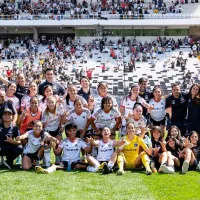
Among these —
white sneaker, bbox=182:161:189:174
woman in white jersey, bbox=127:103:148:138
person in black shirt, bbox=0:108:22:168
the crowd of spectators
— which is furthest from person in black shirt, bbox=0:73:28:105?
the crowd of spectators

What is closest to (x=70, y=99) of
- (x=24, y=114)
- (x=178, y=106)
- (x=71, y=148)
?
(x=24, y=114)

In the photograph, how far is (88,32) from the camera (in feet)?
141

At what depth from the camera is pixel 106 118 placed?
924cm

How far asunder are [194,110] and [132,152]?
65.7 inches

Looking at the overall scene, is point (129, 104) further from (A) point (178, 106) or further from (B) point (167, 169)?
(B) point (167, 169)

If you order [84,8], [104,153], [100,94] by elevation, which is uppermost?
[84,8]

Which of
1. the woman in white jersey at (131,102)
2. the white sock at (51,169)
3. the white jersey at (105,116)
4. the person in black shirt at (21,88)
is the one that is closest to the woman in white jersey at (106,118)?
the white jersey at (105,116)

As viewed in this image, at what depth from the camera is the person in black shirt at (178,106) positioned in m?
9.74

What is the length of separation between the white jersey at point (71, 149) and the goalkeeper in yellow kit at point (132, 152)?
761 millimetres

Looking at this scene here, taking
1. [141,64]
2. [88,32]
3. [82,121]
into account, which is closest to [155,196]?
[82,121]

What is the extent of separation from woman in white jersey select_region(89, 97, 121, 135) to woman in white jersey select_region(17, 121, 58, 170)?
951 mm

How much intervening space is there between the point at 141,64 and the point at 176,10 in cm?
1082

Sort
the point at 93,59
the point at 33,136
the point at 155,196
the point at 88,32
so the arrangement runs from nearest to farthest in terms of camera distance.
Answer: the point at 155,196 → the point at 33,136 → the point at 93,59 → the point at 88,32

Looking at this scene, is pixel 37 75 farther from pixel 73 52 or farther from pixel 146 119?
pixel 146 119
